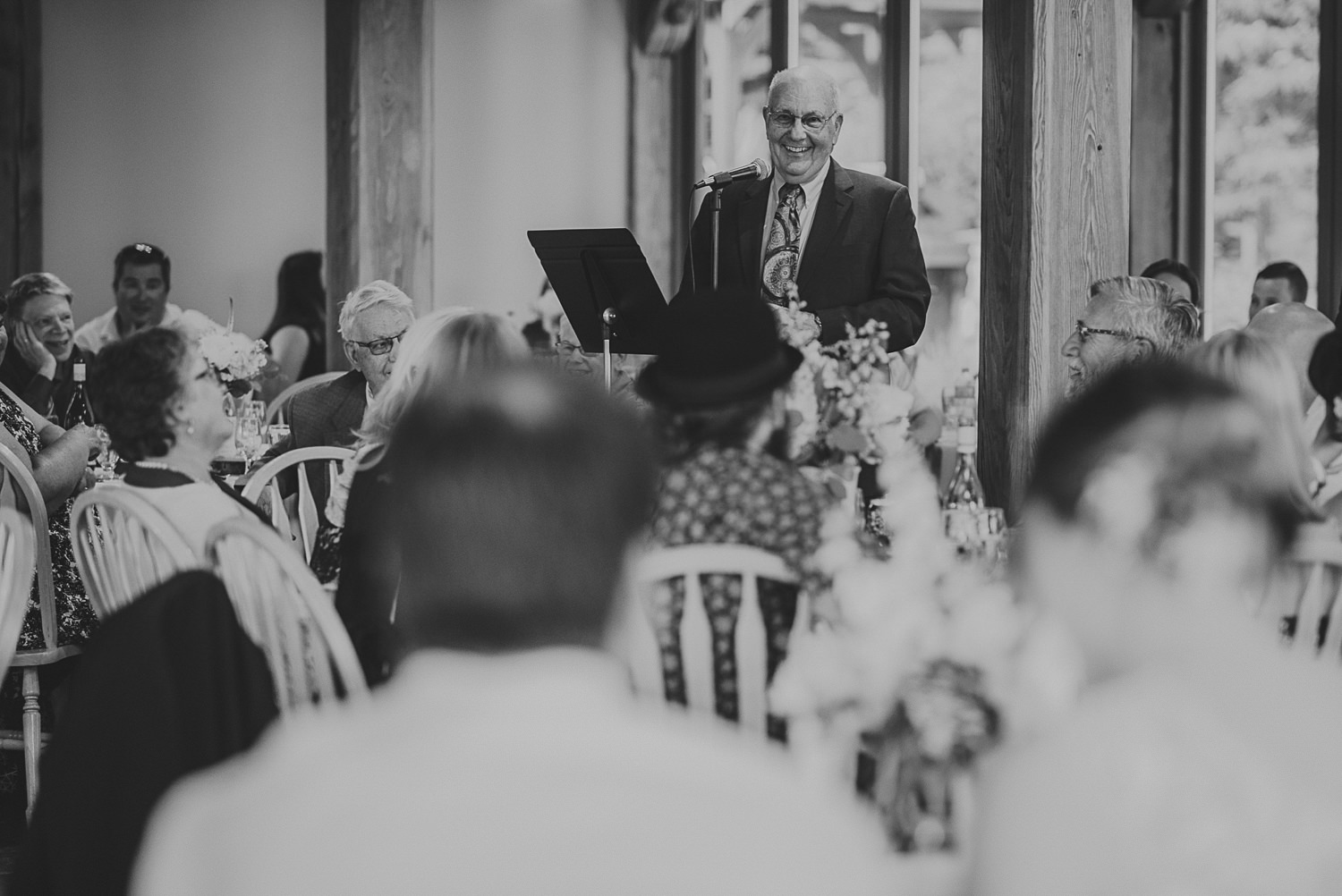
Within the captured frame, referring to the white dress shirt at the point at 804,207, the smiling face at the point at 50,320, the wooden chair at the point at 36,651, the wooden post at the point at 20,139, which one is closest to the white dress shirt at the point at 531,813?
the wooden chair at the point at 36,651

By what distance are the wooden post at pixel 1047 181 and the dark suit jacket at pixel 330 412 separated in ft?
5.78

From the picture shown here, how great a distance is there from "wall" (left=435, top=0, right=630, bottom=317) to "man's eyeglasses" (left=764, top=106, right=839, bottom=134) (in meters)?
4.18

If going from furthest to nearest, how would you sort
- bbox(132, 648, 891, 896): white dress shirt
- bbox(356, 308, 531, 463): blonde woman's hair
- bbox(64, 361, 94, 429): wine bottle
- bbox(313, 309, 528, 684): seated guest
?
bbox(64, 361, 94, 429): wine bottle
bbox(356, 308, 531, 463): blonde woman's hair
bbox(313, 309, 528, 684): seated guest
bbox(132, 648, 891, 896): white dress shirt

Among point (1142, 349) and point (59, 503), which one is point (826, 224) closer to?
point (1142, 349)

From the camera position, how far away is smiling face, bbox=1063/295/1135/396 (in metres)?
3.15

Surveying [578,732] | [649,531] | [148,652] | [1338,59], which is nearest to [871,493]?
[649,531]

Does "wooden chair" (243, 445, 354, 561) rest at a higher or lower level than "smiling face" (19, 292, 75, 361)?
lower

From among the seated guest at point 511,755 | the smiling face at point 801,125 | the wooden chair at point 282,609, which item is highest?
the smiling face at point 801,125

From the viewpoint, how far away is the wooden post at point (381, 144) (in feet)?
17.7

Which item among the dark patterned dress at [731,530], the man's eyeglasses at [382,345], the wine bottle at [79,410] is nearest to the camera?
the dark patterned dress at [731,530]

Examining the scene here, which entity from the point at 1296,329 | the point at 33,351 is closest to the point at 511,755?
the point at 1296,329

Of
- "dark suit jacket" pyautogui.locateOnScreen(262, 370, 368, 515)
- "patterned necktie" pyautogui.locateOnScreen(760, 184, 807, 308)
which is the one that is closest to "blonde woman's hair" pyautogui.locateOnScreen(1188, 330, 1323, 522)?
"patterned necktie" pyautogui.locateOnScreen(760, 184, 807, 308)

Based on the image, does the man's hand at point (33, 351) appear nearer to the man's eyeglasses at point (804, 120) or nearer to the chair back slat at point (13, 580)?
the man's eyeglasses at point (804, 120)

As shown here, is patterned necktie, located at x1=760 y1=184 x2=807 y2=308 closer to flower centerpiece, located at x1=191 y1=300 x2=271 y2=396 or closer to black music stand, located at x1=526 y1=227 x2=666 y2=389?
black music stand, located at x1=526 y1=227 x2=666 y2=389
